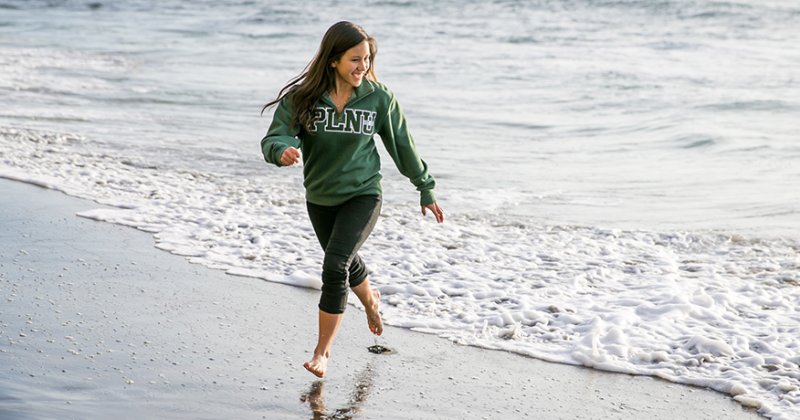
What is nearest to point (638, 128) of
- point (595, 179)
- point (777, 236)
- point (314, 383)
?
point (595, 179)

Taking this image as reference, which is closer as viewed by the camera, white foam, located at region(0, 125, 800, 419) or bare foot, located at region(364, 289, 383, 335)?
bare foot, located at region(364, 289, 383, 335)

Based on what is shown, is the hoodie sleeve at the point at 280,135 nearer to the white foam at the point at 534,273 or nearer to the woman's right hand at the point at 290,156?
the woman's right hand at the point at 290,156

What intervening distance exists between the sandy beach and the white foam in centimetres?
28

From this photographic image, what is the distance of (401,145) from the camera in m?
4.77

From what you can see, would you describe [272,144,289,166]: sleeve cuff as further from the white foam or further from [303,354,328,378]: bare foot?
the white foam

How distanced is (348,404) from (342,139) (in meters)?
1.16

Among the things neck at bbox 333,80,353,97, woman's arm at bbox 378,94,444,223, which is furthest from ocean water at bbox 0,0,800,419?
neck at bbox 333,80,353,97

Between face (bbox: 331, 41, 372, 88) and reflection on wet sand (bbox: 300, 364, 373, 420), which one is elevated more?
face (bbox: 331, 41, 372, 88)

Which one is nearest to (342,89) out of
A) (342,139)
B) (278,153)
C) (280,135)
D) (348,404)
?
(342,139)

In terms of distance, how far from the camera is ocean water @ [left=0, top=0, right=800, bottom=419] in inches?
237

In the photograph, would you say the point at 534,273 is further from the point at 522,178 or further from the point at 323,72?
the point at 522,178

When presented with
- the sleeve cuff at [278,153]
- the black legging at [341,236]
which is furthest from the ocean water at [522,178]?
the sleeve cuff at [278,153]

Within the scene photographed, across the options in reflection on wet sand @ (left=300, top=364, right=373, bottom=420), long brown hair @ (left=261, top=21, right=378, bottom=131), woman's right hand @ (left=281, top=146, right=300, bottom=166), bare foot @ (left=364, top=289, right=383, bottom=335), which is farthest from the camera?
bare foot @ (left=364, top=289, right=383, bottom=335)

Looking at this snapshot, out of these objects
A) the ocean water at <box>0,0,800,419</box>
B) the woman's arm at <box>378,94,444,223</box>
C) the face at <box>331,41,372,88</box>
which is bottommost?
the ocean water at <box>0,0,800,419</box>
